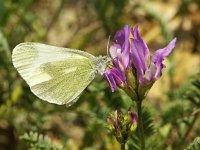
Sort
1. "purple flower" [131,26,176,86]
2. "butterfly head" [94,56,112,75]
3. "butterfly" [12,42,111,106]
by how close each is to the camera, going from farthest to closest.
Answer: "butterfly" [12,42,111,106] → "butterfly head" [94,56,112,75] → "purple flower" [131,26,176,86]

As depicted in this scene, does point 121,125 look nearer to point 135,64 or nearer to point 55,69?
point 135,64

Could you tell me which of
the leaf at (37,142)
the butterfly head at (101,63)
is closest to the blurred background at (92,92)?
the leaf at (37,142)

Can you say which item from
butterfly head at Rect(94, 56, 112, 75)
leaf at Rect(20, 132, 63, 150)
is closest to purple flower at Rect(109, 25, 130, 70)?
butterfly head at Rect(94, 56, 112, 75)

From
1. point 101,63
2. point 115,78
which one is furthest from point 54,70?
point 115,78

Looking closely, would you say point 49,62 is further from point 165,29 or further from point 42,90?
point 165,29

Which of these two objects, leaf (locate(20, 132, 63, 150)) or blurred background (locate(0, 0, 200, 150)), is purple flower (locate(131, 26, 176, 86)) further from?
leaf (locate(20, 132, 63, 150))
